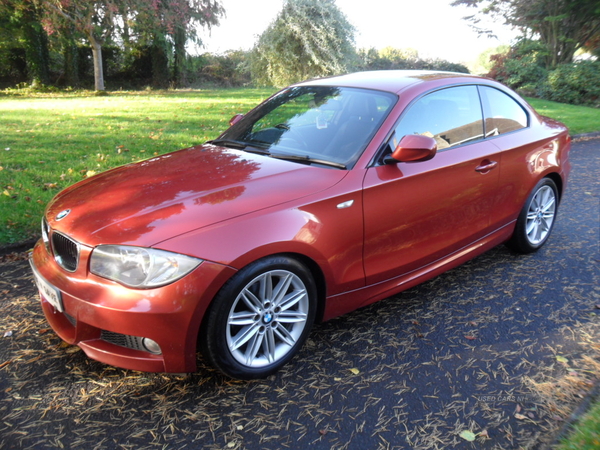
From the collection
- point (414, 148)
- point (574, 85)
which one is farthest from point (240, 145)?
point (574, 85)

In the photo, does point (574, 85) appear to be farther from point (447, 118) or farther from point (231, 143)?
point (231, 143)

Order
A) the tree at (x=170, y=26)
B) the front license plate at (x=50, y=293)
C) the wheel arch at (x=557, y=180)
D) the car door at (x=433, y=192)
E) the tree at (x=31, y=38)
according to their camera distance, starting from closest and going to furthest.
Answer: the front license plate at (x=50, y=293) < the car door at (x=433, y=192) < the wheel arch at (x=557, y=180) < the tree at (x=170, y=26) < the tree at (x=31, y=38)

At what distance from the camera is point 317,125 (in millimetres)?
3695

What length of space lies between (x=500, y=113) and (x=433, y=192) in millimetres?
1384

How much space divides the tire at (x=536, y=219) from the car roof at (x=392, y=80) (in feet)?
3.98

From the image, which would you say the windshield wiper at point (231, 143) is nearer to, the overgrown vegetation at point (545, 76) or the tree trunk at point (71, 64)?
the overgrown vegetation at point (545, 76)

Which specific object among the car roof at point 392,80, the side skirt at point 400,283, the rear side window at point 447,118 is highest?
the car roof at point 392,80

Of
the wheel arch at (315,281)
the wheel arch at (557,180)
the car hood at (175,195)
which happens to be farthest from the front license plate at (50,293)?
the wheel arch at (557,180)

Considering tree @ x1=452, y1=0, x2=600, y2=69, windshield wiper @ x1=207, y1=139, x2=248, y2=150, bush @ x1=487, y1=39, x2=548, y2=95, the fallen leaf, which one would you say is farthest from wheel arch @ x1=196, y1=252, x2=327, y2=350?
tree @ x1=452, y1=0, x2=600, y2=69

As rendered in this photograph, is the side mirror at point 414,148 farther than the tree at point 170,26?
No

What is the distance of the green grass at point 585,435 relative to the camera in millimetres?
2309

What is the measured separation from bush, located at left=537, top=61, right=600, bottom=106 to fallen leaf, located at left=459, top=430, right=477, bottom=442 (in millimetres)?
19931

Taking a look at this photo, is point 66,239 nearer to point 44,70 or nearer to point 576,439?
point 576,439

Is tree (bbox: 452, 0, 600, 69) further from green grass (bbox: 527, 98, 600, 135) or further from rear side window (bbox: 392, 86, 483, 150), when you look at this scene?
rear side window (bbox: 392, 86, 483, 150)
